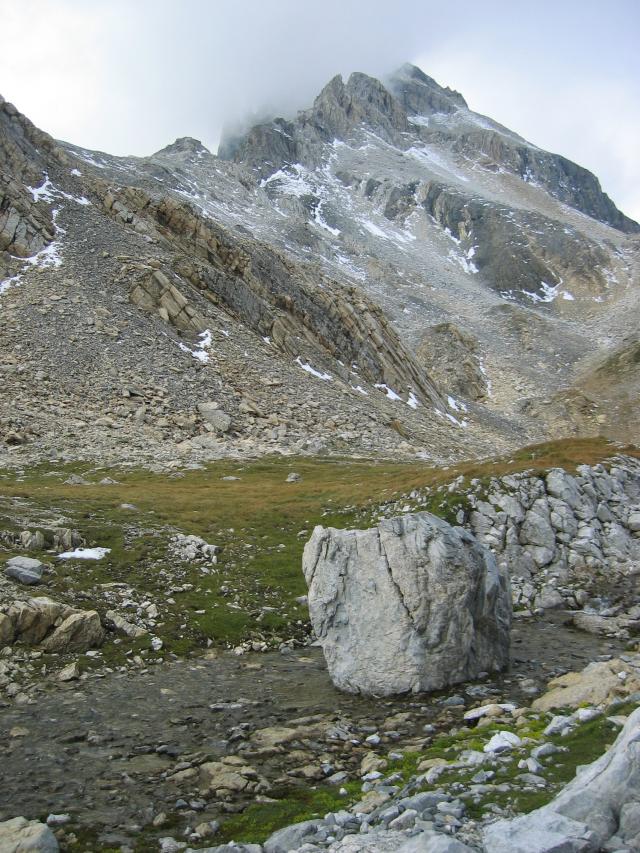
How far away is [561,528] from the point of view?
28.1 metres

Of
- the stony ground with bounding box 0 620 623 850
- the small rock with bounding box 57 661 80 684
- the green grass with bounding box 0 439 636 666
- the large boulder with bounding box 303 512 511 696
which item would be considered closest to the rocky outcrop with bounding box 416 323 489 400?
the green grass with bounding box 0 439 636 666

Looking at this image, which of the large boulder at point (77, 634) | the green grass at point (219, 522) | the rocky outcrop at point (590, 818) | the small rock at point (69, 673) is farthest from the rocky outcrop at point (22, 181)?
the rocky outcrop at point (590, 818)

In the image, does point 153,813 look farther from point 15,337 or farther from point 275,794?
point 15,337

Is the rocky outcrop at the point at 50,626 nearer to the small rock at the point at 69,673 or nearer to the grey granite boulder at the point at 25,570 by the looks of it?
the small rock at the point at 69,673

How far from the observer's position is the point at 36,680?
16.8 m

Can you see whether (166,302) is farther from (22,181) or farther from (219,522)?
(219,522)

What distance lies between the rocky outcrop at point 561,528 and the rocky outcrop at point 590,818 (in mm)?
18087

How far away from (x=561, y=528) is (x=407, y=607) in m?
13.5

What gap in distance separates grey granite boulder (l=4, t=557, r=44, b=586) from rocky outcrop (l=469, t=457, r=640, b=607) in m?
19.0

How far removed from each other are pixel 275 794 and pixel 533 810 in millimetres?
5316

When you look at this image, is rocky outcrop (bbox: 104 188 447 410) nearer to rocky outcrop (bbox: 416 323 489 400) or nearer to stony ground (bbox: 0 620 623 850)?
rocky outcrop (bbox: 416 323 489 400)

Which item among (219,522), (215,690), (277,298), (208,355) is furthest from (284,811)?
(277,298)

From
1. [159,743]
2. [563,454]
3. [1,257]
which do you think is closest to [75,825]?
[159,743]

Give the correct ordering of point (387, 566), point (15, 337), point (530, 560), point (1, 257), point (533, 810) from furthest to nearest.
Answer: point (1, 257)
point (15, 337)
point (530, 560)
point (387, 566)
point (533, 810)
